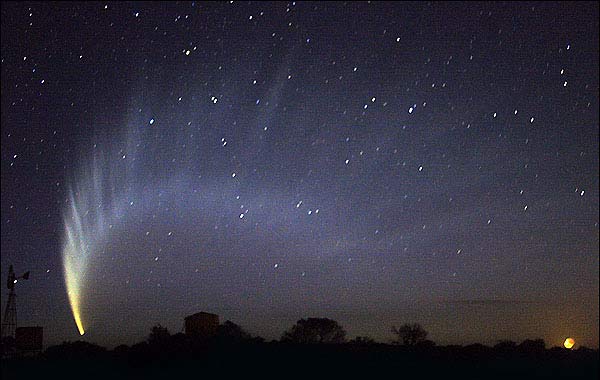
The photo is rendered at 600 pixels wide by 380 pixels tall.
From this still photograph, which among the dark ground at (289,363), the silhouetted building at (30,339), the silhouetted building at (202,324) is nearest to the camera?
the dark ground at (289,363)

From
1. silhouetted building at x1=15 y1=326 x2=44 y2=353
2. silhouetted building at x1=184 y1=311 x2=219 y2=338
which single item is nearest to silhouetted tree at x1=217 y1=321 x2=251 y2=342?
silhouetted building at x1=184 y1=311 x2=219 y2=338

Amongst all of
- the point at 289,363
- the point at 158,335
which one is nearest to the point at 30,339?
the point at 158,335

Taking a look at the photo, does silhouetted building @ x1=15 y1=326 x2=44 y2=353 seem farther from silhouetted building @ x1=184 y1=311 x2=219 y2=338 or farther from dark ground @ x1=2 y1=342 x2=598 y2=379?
silhouetted building @ x1=184 y1=311 x2=219 y2=338

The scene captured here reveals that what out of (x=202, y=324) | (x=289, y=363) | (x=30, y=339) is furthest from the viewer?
(x=202, y=324)

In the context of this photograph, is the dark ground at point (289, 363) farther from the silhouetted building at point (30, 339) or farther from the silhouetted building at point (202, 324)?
the silhouetted building at point (202, 324)

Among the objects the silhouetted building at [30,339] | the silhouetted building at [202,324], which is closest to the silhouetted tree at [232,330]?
the silhouetted building at [202,324]

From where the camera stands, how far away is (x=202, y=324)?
1973 inches

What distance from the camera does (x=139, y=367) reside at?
123ft

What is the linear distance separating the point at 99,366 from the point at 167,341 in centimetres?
387

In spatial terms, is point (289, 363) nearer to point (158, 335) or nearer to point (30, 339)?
point (158, 335)

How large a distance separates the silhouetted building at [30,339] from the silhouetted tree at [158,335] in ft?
26.2

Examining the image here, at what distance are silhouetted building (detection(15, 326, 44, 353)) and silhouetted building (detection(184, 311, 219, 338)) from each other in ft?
32.7

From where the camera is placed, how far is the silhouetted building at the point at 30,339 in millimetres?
48531

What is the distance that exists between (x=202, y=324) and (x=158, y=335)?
5403mm
